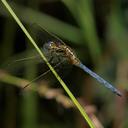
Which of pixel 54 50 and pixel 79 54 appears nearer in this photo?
pixel 54 50

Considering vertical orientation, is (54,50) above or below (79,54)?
above

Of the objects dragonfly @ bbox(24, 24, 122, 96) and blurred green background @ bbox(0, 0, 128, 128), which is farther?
blurred green background @ bbox(0, 0, 128, 128)

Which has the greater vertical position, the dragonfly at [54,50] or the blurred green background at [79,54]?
the dragonfly at [54,50]

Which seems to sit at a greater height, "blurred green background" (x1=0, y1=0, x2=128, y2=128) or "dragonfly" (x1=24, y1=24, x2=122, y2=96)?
"dragonfly" (x1=24, y1=24, x2=122, y2=96)

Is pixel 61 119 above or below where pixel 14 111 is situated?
below

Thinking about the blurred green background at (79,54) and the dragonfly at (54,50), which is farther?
the blurred green background at (79,54)

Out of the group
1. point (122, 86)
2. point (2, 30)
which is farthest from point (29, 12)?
point (122, 86)

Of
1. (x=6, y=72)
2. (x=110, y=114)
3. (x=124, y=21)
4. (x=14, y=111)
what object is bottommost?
(x=110, y=114)

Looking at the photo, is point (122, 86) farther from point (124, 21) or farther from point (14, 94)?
point (14, 94)
